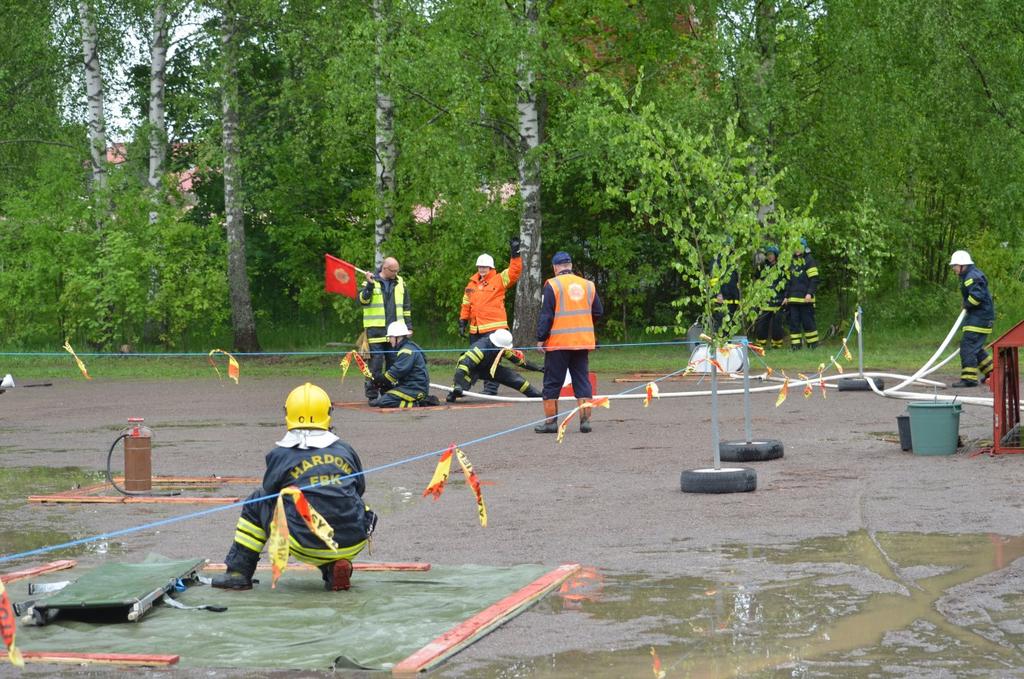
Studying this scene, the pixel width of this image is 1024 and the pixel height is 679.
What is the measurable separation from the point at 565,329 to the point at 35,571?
7.86m

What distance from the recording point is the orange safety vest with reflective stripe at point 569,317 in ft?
52.1

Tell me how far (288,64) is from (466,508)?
65.2ft

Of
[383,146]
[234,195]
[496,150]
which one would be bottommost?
[234,195]

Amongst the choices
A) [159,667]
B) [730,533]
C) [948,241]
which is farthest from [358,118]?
[159,667]

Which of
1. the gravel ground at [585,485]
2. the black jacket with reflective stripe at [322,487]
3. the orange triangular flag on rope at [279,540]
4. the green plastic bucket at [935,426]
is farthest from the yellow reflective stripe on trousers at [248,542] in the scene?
the green plastic bucket at [935,426]

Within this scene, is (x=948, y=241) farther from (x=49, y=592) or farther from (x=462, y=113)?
(x=49, y=592)

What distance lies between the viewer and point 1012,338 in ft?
43.1

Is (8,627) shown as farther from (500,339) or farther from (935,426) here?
(500,339)

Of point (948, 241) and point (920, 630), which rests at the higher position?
point (948, 241)

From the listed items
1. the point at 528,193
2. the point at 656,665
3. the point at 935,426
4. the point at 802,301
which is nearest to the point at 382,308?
the point at 528,193

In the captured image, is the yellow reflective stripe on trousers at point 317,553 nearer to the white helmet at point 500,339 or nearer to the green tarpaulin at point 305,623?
the green tarpaulin at point 305,623

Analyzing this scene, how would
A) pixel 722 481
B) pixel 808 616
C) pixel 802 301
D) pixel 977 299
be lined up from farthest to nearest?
pixel 802 301
pixel 977 299
pixel 722 481
pixel 808 616

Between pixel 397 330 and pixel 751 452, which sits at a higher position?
pixel 397 330

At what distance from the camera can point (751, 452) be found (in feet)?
44.5
